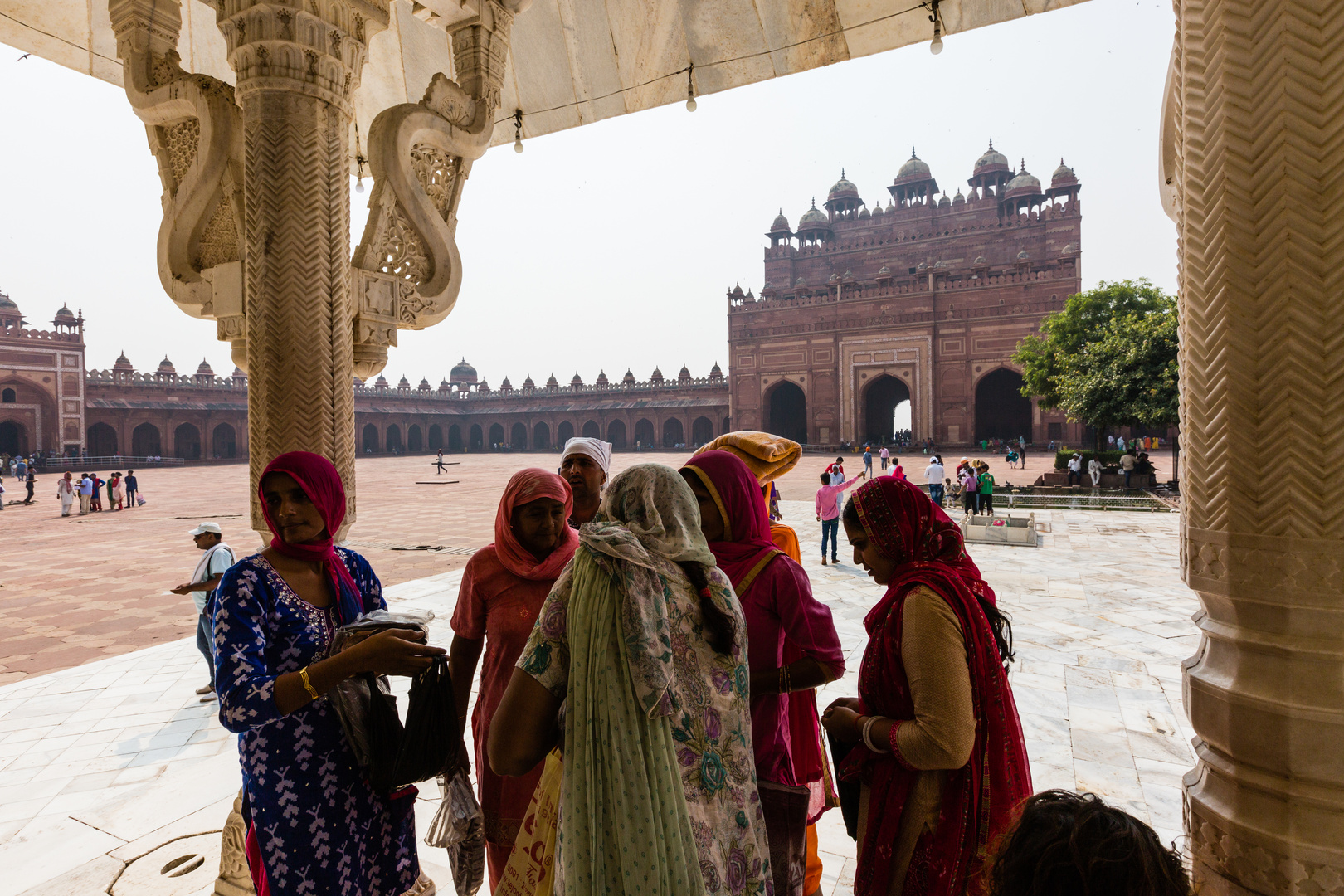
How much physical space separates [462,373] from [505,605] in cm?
4909

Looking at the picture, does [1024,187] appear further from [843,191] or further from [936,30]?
[936,30]

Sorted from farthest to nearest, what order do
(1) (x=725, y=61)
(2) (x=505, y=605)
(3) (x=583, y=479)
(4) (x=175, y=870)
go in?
(1) (x=725, y=61) → (3) (x=583, y=479) → (4) (x=175, y=870) → (2) (x=505, y=605)

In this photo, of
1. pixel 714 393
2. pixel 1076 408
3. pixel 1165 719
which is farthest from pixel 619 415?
pixel 1165 719

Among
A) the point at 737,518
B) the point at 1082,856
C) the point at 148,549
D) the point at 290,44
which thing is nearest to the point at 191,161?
the point at 290,44

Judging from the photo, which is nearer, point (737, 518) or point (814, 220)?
point (737, 518)

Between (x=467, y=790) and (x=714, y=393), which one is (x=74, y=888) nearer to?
(x=467, y=790)

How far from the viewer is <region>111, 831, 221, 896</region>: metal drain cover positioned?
2168 millimetres

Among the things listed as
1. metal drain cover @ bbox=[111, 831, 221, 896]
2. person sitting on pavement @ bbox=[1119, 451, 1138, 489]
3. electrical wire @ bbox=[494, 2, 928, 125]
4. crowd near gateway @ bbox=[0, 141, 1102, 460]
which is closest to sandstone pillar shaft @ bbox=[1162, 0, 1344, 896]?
electrical wire @ bbox=[494, 2, 928, 125]

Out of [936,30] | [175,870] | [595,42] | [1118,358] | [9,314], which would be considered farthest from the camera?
[9,314]

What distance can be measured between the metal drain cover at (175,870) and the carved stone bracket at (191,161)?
1625 millimetres

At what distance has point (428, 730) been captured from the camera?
1.44 metres

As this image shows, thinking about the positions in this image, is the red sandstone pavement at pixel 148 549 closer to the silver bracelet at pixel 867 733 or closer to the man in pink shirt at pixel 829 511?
the man in pink shirt at pixel 829 511

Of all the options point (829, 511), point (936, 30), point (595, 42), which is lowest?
point (829, 511)

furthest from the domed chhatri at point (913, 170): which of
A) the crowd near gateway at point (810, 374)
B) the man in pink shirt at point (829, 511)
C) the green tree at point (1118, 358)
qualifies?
the man in pink shirt at point (829, 511)
